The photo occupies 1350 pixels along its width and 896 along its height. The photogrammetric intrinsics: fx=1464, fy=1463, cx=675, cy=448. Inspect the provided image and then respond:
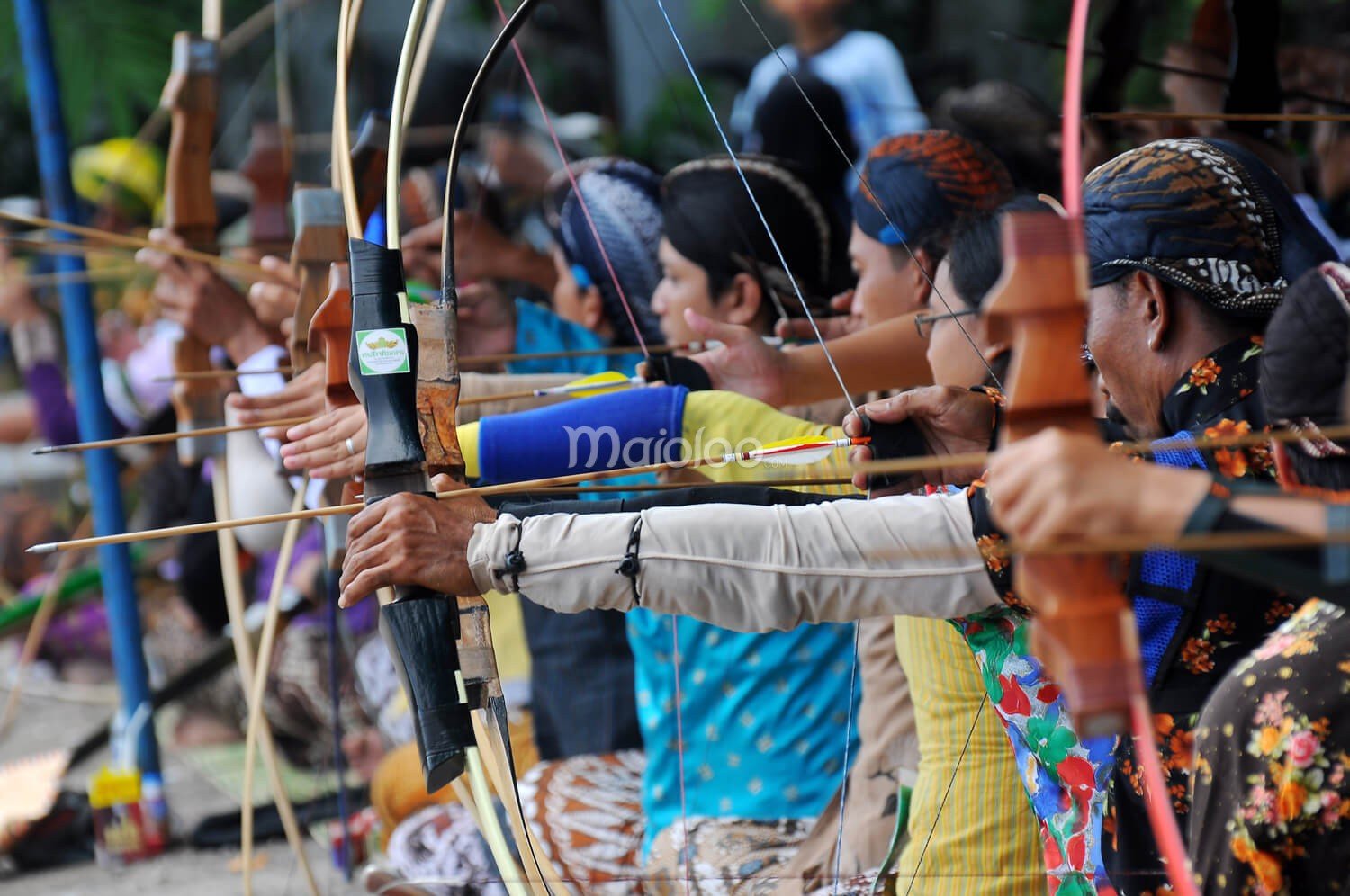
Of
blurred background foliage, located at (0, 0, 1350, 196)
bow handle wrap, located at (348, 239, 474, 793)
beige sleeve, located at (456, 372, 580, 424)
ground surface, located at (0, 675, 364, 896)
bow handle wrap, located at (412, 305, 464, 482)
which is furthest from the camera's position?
blurred background foliage, located at (0, 0, 1350, 196)

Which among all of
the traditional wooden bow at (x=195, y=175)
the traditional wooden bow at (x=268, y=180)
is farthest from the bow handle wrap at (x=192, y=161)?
the traditional wooden bow at (x=268, y=180)

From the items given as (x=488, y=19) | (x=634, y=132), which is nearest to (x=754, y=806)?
(x=634, y=132)

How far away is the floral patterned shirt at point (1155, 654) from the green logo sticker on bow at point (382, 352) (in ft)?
1.81

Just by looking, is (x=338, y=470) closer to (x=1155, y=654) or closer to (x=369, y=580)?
(x=369, y=580)

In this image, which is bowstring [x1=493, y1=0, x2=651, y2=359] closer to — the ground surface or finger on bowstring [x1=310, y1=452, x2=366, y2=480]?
finger on bowstring [x1=310, y1=452, x2=366, y2=480]

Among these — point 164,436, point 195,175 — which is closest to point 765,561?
point 164,436

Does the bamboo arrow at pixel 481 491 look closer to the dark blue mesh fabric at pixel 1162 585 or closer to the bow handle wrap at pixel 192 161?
the dark blue mesh fabric at pixel 1162 585

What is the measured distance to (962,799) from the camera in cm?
146

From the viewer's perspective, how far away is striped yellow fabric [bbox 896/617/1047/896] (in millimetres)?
1445

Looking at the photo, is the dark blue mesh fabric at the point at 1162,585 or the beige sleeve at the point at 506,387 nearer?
the dark blue mesh fabric at the point at 1162,585

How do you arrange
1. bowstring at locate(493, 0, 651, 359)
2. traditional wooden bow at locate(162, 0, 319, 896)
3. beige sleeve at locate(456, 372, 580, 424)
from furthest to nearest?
traditional wooden bow at locate(162, 0, 319, 896) → beige sleeve at locate(456, 372, 580, 424) → bowstring at locate(493, 0, 651, 359)

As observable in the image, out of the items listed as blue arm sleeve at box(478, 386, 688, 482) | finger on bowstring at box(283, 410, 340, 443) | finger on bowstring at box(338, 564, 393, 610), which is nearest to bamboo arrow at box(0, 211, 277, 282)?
finger on bowstring at box(283, 410, 340, 443)

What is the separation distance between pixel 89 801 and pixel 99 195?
7.62 ft

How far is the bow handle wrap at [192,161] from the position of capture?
243 centimetres
